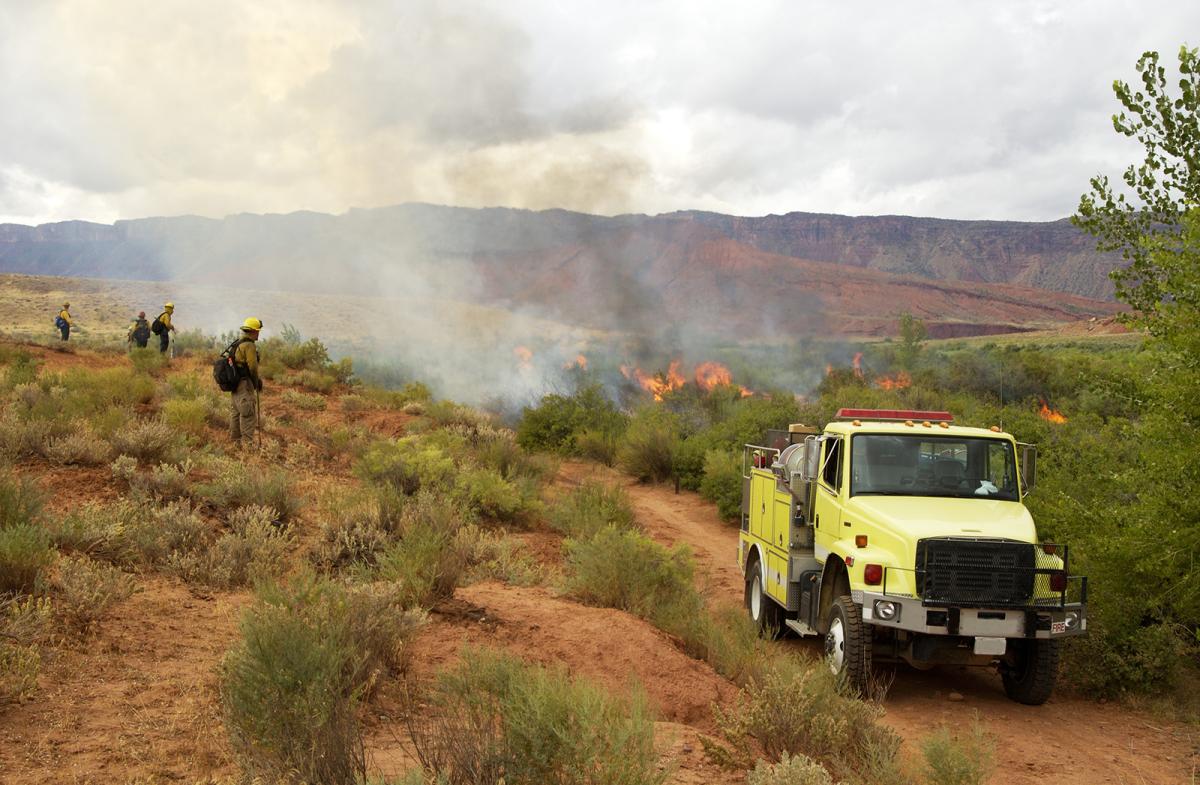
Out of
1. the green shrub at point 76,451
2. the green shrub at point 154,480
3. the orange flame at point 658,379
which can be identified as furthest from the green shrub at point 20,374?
the orange flame at point 658,379

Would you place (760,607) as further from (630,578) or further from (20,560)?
(20,560)

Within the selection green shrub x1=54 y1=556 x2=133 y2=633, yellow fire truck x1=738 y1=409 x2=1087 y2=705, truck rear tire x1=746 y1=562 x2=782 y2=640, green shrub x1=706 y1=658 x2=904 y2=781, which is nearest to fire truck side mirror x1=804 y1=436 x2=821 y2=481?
yellow fire truck x1=738 y1=409 x2=1087 y2=705

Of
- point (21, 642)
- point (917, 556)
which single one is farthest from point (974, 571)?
point (21, 642)

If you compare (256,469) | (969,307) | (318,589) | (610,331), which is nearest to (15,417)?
(256,469)

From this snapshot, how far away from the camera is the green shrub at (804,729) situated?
19.0ft

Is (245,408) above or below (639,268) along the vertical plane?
below

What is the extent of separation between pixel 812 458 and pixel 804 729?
4.16 m

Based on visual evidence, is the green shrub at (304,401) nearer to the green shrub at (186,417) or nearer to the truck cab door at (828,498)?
the green shrub at (186,417)

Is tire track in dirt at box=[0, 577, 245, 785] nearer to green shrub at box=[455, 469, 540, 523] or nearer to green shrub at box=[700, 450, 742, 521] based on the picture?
green shrub at box=[455, 469, 540, 523]

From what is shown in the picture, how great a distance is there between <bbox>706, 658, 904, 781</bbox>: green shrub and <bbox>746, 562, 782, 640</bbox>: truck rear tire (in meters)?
3.76

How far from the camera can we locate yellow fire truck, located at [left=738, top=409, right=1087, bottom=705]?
778cm

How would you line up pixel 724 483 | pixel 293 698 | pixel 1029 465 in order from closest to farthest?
pixel 293 698 < pixel 1029 465 < pixel 724 483

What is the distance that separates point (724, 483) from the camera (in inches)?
781

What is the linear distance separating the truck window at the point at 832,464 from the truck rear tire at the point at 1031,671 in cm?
218
